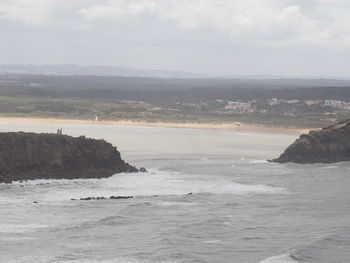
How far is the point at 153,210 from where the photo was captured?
42938mm

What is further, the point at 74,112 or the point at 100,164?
the point at 74,112

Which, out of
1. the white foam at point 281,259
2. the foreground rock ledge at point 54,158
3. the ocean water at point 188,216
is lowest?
the white foam at point 281,259

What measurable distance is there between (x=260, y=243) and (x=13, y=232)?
12.0 m

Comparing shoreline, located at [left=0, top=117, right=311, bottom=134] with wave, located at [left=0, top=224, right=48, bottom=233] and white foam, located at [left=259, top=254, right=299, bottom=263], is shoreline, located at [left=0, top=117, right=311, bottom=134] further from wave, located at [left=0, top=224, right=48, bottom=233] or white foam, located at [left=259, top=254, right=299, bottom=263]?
white foam, located at [left=259, top=254, right=299, bottom=263]

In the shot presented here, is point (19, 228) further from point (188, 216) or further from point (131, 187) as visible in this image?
point (131, 187)

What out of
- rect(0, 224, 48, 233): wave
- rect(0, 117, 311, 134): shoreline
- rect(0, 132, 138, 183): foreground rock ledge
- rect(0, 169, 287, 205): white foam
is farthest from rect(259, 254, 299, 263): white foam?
rect(0, 117, 311, 134): shoreline

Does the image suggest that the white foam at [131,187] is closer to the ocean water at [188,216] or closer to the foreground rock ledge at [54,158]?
the ocean water at [188,216]

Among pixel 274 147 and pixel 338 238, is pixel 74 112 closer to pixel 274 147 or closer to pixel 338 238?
pixel 274 147

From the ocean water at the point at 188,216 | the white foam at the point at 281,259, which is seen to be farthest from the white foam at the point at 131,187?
the white foam at the point at 281,259

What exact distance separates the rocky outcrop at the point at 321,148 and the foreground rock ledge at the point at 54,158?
19108mm

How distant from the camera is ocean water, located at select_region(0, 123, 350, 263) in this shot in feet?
107

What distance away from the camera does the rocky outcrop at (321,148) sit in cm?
7094

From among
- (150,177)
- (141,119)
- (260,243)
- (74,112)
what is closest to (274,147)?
(150,177)

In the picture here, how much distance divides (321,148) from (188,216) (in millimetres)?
32752
